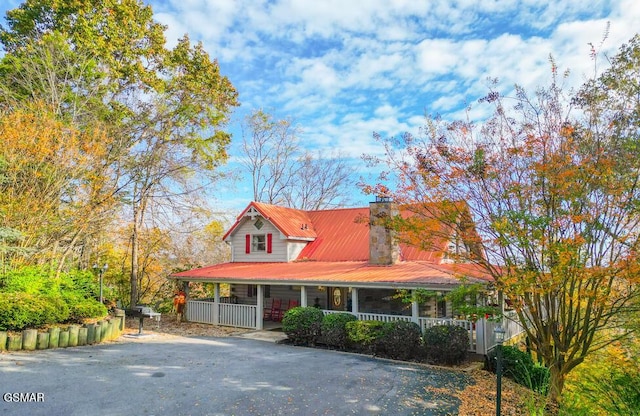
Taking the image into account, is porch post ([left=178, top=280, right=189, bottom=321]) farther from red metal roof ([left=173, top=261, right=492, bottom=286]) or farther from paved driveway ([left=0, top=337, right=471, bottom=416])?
paved driveway ([left=0, top=337, right=471, bottom=416])

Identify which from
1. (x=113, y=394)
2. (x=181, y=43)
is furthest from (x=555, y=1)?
(x=181, y=43)

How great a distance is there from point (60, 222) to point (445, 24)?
14266 mm

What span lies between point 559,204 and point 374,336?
244 inches

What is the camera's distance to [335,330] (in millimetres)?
12305

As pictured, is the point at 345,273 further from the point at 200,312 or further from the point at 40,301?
the point at 40,301

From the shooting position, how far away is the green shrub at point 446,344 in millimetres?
10453

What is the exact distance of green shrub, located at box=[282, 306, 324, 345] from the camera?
42.1 feet

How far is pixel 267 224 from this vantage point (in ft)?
63.9

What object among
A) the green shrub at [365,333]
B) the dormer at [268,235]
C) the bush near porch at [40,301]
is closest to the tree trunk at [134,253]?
the dormer at [268,235]

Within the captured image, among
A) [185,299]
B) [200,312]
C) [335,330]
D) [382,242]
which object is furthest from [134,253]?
[382,242]

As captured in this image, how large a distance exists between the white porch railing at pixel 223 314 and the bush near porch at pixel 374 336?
3.71m

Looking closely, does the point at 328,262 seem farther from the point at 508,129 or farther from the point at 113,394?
the point at 113,394

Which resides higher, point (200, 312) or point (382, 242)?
point (382, 242)

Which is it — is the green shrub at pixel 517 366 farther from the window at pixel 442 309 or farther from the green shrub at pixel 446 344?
the window at pixel 442 309
